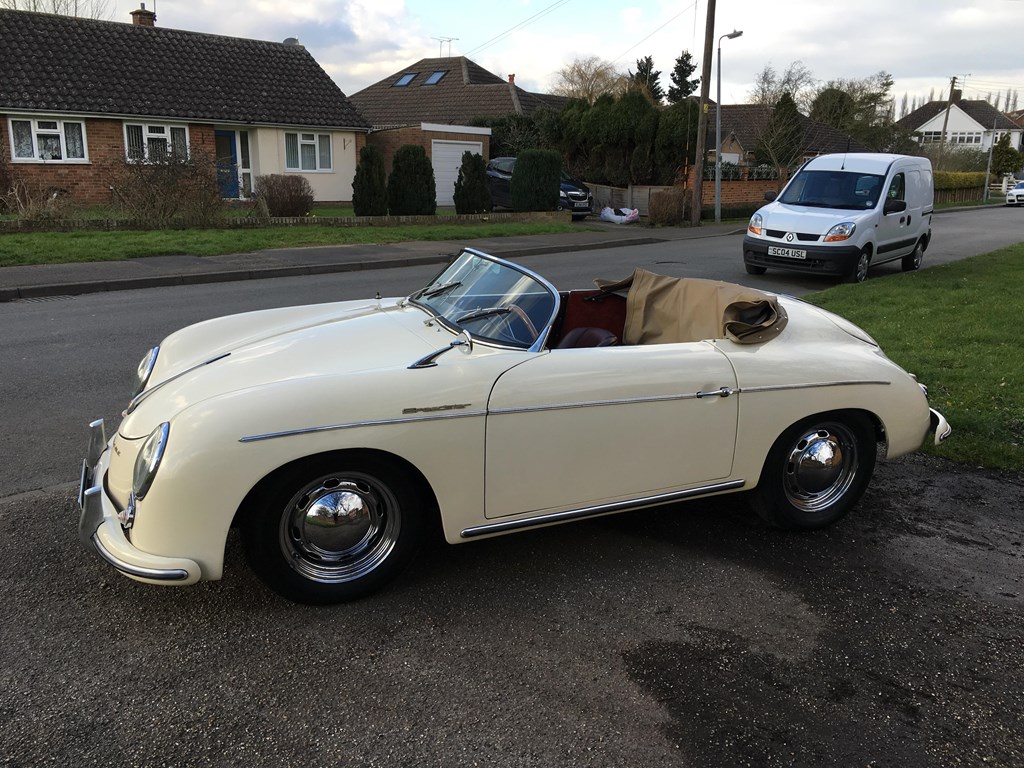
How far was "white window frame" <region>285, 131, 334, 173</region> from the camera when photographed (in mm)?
25891

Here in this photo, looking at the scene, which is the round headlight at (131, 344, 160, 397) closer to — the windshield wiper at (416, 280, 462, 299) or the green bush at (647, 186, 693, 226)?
the windshield wiper at (416, 280, 462, 299)

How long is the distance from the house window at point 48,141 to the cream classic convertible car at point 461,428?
22037 mm

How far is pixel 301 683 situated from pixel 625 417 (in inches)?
63.4

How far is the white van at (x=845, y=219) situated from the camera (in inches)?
490

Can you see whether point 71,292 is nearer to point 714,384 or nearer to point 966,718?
point 714,384

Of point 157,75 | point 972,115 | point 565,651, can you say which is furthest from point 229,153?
point 972,115

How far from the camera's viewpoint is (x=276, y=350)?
351 cm

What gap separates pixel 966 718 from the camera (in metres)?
2.63

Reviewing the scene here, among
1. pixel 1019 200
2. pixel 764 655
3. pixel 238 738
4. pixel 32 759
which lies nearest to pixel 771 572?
pixel 764 655

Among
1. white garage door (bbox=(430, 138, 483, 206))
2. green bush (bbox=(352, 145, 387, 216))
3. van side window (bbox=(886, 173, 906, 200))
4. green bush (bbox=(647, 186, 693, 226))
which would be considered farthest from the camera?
white garage door (bbox=(430, 138, 483, 206))

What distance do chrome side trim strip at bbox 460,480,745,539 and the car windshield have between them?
72cm

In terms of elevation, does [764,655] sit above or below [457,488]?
below

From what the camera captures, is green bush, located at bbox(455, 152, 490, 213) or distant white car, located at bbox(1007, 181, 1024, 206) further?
distant white car, located at bbox(1007, 181, 1024, 206)

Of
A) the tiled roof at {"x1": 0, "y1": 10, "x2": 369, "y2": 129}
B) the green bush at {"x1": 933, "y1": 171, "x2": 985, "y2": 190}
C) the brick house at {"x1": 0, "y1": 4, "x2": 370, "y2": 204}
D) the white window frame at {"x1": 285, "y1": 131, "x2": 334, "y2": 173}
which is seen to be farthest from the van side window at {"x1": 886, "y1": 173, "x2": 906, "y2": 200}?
the green bush at {"x1": 933, "y1": 171, "x2": 985, "y2": 190}
